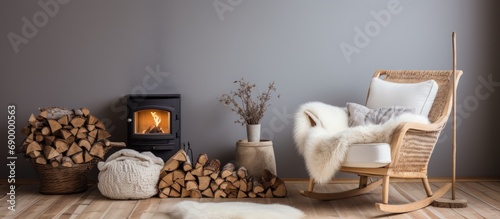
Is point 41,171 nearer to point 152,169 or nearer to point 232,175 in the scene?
point 152,169

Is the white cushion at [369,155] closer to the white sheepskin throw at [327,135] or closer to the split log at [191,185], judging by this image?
the white sheepskin throw at [327,135]

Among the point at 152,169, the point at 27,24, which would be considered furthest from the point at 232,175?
the point at 27,24

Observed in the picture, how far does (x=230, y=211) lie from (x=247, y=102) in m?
1.29

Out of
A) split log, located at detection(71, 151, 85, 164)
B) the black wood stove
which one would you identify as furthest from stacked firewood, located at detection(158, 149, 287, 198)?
split log, located at detection(71, 151, 85, 164)

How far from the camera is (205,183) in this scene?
4.75m

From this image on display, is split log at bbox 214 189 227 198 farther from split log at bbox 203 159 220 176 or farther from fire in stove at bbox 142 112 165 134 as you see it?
fire in stove at bbox 142 112 165 134

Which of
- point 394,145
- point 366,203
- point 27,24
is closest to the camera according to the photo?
point 394,145

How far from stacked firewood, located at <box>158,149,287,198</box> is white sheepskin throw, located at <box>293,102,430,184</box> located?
0.44m

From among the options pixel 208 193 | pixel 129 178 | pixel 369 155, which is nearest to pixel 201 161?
pixel 208 193

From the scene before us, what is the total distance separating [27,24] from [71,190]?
4.63 ft

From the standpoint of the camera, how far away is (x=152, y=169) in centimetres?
468

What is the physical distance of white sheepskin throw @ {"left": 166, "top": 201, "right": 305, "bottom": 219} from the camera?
3.94 m

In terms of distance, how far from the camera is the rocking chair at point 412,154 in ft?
13.3

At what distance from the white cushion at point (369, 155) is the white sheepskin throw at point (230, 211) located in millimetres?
465
